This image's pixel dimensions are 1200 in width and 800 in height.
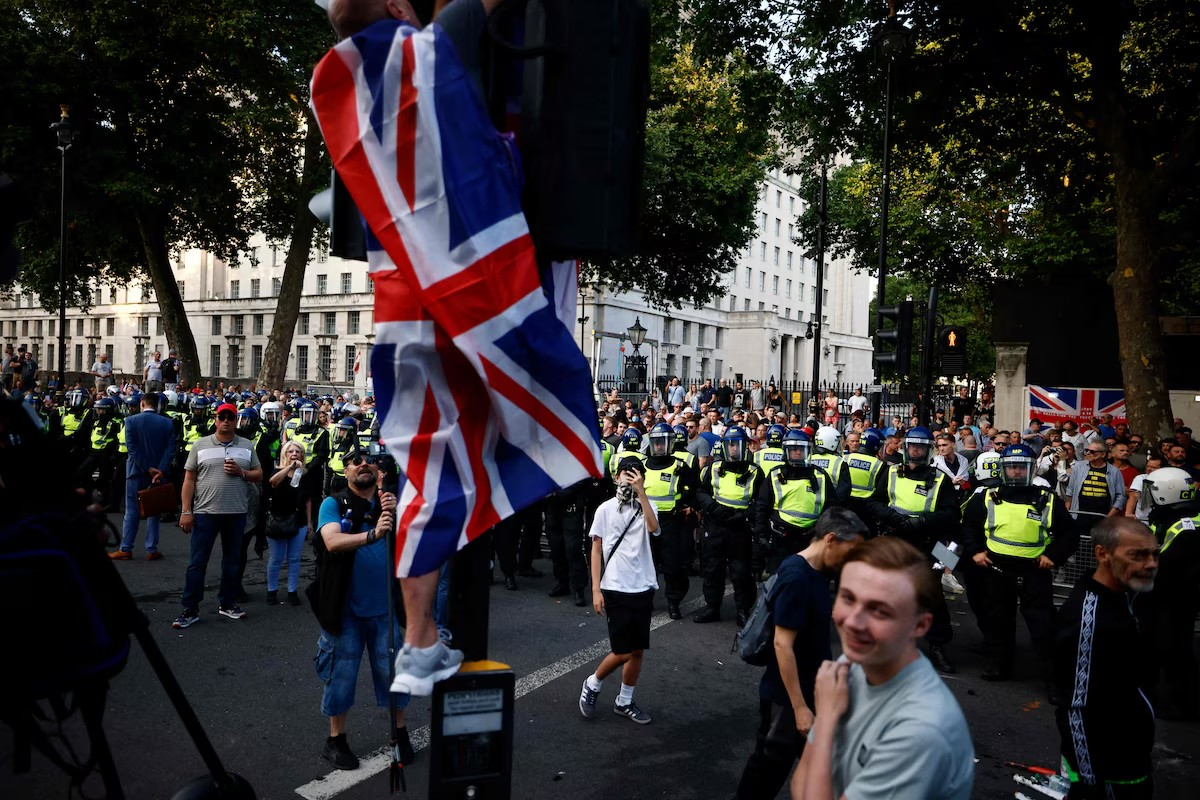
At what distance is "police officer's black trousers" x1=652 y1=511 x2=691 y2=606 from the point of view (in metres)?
9.63

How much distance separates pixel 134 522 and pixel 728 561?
7.24m

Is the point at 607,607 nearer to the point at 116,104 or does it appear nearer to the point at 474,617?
the point at 474,617

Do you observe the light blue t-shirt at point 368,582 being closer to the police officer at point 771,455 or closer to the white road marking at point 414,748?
the white road marking at point 414,748

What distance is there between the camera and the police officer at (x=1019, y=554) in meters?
7.79

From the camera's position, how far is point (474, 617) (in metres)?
2.10

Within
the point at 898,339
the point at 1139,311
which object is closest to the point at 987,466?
the point at 898,339

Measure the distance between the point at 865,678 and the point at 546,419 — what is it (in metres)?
1.10

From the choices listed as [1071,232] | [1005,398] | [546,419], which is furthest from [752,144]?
[546,419]

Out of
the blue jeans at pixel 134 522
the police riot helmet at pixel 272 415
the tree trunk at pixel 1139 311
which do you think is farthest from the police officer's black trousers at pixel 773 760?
the tree trunk at pixel 1139 311

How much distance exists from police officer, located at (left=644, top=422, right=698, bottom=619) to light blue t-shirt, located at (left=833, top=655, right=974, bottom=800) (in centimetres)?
747

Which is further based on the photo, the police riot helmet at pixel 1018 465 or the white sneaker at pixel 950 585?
the white sneaker at pixel 950 585

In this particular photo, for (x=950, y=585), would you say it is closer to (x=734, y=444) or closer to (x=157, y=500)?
(x=734, y=444)

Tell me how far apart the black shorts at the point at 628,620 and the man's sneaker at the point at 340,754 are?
6.52ft

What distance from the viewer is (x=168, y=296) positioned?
2822 cm
